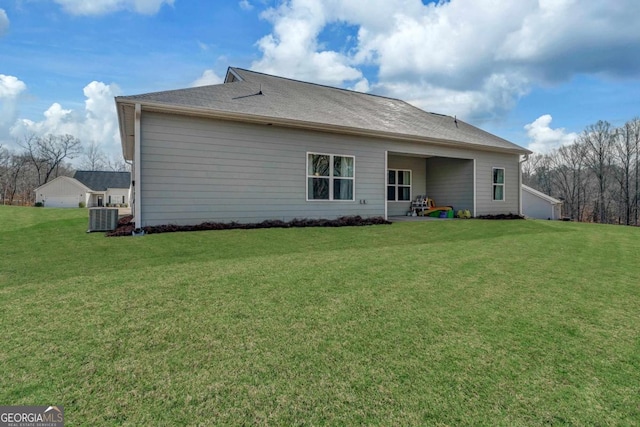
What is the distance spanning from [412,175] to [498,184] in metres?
3.54

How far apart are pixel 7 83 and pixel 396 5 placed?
25.8 meters

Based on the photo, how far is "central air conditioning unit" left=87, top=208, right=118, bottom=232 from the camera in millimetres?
7914

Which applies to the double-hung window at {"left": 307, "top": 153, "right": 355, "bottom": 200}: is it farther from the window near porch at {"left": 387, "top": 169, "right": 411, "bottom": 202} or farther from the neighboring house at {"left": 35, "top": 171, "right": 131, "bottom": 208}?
the neighboring house at {"left": 35, "top": 171, "right": 131, "bottom": 208}

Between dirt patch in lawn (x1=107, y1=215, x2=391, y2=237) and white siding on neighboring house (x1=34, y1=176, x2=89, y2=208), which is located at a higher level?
white siding on neighboring house (x1=34, y1=176, x2=89, y2=208)

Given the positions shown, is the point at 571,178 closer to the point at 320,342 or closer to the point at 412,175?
the point at 412,175

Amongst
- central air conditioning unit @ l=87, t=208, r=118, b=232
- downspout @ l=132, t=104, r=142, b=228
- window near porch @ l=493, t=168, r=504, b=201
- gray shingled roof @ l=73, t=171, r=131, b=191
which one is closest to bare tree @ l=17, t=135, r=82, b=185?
gray shingled roof @ l=73, t=171, r=131, b=191

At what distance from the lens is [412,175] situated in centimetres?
1441

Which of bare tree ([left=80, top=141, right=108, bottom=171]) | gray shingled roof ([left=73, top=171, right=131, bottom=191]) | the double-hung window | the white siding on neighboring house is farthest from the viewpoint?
bare tree ([left=80, top=141, right=108, bottom=171])

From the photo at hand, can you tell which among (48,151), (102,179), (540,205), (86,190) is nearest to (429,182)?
(540,205)

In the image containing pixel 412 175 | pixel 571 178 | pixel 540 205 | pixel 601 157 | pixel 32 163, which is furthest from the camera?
pixel 32 163

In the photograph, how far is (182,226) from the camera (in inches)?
319

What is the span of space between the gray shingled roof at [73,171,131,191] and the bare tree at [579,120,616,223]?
50589 mm

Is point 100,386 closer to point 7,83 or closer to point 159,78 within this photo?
point 159,78

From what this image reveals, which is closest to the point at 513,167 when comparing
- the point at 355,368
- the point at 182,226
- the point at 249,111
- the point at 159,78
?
the point at 249,111
